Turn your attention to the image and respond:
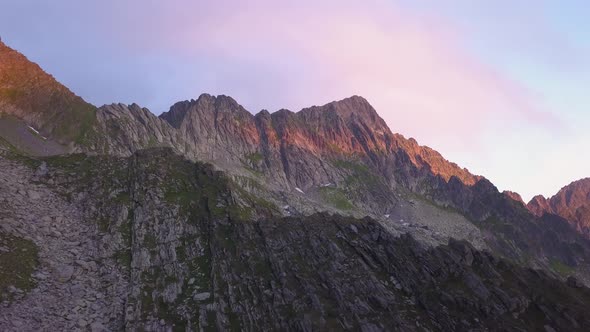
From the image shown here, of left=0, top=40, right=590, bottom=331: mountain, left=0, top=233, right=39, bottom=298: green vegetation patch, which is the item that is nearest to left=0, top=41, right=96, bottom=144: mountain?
left=0, top=40, right=590, bottom=331: mountain

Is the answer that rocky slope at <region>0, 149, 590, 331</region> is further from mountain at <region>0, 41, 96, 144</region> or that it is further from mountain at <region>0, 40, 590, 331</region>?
mountain at <region>0, 41, 96, 144</region>

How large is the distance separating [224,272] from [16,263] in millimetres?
25269

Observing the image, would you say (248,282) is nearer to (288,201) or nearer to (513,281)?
(513,281)

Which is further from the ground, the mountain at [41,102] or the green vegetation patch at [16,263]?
the mountain at [41,102]

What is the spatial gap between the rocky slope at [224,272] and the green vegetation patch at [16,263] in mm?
406

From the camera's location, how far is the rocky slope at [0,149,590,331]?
160 feet

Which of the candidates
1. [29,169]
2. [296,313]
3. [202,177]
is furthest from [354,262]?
[29,169]

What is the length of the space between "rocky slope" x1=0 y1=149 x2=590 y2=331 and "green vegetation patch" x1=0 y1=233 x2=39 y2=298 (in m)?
0.41

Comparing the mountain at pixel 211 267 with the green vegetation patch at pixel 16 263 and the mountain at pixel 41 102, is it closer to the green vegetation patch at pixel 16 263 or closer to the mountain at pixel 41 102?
the green vegetation patch at pixel 16 263

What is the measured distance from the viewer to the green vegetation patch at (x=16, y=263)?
52.4 metres

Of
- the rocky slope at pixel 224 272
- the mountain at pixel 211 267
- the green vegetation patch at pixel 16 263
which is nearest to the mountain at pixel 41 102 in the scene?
the mountain at pixel 211 267

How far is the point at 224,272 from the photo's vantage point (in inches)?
2493

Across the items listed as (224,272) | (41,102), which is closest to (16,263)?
(224,272)

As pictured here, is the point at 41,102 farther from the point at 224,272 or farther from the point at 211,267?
the point at 224,272
